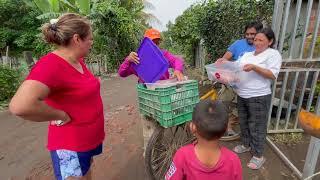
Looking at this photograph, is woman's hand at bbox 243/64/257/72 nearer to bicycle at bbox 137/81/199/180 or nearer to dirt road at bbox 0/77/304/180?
bicycle at bbox 137/81/199/180

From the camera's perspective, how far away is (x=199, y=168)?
5.39 ft

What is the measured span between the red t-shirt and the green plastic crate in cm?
61

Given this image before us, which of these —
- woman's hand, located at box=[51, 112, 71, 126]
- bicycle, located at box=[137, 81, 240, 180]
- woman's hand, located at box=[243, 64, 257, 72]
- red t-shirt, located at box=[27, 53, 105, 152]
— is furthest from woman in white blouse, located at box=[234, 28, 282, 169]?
woman's hand, located at box=[51, 112, 71, 126]

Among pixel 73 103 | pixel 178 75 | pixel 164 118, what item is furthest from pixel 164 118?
pixel 73 103

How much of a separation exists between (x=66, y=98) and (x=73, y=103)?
0.21 ft

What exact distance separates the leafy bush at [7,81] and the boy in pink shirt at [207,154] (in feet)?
22.7

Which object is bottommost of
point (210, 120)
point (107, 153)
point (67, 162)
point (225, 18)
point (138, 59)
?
point (107, 153)

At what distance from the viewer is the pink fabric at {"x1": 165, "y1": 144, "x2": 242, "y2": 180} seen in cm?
165

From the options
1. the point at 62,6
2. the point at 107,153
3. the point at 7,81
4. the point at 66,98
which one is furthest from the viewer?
the point at 62,6

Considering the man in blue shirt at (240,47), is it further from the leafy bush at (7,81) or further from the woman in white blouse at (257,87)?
the leafy bush at (7,81)

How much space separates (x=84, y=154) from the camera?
2.15m

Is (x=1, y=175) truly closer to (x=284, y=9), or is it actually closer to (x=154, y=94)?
(x=154, y=94)

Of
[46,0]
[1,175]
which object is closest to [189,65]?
[46,0]

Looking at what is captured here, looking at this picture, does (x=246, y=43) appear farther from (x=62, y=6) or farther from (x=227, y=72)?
(x=62, y=6)
